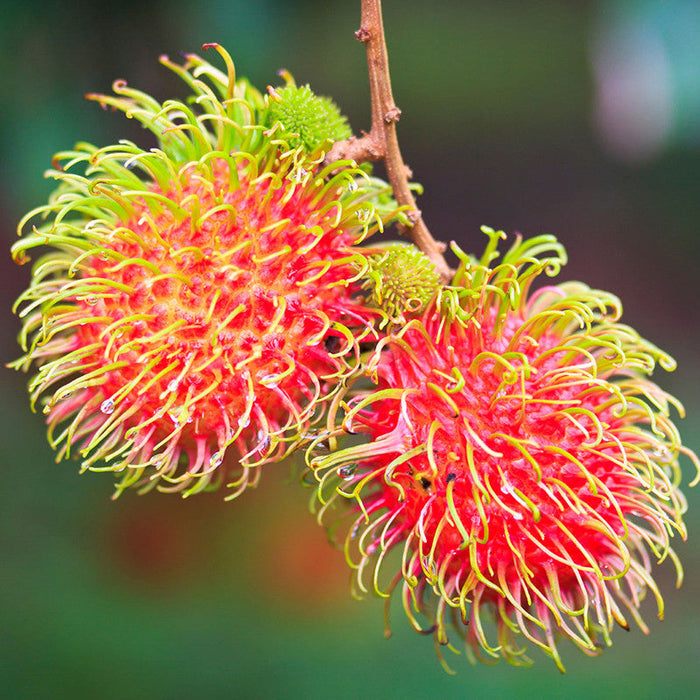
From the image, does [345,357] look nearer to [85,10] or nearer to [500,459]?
[500,459]

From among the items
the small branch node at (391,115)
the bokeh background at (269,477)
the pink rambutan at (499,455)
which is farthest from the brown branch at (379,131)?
the bokeh background at (269,477)

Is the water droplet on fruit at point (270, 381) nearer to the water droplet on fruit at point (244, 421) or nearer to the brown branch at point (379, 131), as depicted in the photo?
the water droplet on fruit at point (244, 421)

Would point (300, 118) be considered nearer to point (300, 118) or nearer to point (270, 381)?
point (300, 118)

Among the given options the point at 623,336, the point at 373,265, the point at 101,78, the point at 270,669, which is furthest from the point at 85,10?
the point at 270,669

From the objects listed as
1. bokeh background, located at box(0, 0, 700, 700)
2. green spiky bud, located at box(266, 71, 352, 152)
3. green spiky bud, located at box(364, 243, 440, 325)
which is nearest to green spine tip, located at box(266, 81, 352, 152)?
green spiky bud, located at box(266, 71, 352, 152)

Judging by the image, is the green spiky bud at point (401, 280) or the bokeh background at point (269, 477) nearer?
the green spiky bud at point (401, 280)

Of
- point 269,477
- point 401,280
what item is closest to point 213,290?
point 401,280

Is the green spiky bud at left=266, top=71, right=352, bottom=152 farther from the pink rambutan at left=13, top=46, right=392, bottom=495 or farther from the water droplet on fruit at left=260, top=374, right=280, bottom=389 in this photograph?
the water droplet on fruit at left=260, top=374, right=280, bottom=389
